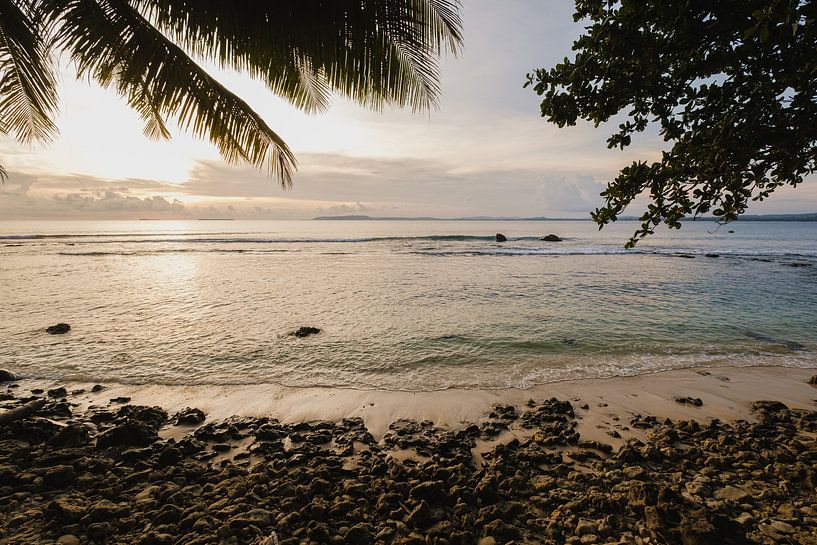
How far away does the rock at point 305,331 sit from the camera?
9727mm

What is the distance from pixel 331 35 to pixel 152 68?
2.73m

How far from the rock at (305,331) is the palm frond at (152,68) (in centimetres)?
480

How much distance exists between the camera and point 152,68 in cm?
550

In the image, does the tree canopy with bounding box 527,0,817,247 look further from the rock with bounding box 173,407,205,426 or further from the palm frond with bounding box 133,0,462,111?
the rock with bounding box 173,407,205,426

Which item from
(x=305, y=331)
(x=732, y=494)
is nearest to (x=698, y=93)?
(x=732, y=494)

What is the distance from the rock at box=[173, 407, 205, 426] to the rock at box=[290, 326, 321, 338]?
4.12 meters

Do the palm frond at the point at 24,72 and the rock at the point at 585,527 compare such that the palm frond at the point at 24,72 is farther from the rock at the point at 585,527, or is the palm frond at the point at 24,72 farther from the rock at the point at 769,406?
the rock at the point at 769,406

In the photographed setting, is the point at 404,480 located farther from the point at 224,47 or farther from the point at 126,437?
the point at 224,47

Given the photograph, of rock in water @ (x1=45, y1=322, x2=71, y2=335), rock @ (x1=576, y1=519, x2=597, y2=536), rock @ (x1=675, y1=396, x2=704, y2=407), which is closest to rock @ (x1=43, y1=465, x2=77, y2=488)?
rock @ (x1=576, y1=519, x2=597, y2=536)

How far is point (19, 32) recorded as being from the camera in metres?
5.10

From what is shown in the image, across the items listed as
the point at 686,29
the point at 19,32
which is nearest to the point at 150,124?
the point at 19,32

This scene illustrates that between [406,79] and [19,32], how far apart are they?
17.9 feet

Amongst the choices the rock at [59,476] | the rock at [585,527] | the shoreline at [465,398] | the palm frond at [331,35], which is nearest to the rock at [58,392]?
the shoreline at [465,398]

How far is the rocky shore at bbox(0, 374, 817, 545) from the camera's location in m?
3.04
